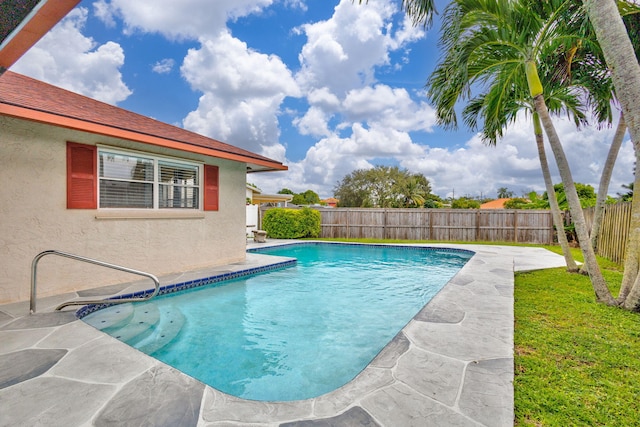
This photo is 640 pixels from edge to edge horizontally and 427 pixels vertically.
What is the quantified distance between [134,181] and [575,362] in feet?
25.7

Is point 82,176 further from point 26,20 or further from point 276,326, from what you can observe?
point 276,326

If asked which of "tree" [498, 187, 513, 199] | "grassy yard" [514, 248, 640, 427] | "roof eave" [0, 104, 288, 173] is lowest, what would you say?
"grassy yard" [514, 248, 640, 427]

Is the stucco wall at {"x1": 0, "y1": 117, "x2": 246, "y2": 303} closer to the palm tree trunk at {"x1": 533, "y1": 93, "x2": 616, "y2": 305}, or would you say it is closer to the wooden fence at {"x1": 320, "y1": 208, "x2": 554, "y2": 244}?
the palm tree trunk at {"x1": 533, "y1": 93, "x2": 616, "y2": 305}

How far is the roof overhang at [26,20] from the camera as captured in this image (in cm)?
223

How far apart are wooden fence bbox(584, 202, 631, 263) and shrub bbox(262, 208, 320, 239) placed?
12.6 metres

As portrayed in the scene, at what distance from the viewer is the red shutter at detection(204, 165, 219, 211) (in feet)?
26.6

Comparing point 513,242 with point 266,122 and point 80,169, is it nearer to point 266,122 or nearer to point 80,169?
point 266,122

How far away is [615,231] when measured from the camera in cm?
931

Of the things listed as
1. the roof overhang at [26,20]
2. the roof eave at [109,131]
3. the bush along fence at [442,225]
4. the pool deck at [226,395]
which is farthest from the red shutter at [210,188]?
the bush along fence at [442,225]

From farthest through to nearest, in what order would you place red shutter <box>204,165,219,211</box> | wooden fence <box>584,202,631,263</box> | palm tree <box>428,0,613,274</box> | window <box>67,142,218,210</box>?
1. wooden fence <box>584,202,631,263</box>
2. red shutter <box>204,165,219,211</box>
3. palm tree <box>428,0,613,274</box>
4. window <box>67,142,218,210</box>

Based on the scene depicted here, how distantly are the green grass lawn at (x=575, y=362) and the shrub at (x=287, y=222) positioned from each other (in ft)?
42.0

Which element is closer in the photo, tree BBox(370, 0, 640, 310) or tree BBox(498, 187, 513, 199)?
tree BBox(370, 0, 640, 310)

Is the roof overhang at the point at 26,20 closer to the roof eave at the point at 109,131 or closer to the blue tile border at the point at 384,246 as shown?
the roof eave at the point at 109,131

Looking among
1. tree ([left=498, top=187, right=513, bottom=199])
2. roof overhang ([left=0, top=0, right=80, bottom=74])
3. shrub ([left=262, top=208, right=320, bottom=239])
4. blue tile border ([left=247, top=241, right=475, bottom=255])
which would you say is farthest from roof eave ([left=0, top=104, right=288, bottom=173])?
tree ([left=498, top=187, right=513, bottom=199])
